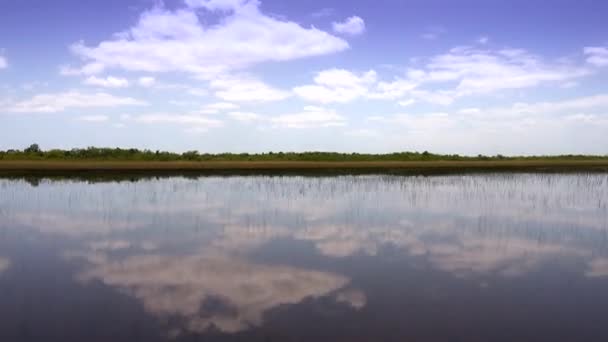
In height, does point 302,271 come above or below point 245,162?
below

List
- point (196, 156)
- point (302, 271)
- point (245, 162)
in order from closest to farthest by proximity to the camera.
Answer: point (302, 271)
point (245, 162)
point (196, 156)

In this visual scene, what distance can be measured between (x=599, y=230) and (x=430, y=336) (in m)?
9.39

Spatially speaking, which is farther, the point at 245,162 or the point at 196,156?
the point at 196,156

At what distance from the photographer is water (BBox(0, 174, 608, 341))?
650cm

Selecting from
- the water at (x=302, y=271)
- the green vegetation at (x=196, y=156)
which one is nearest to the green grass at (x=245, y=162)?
the green vegetation at (x=196, y=156)

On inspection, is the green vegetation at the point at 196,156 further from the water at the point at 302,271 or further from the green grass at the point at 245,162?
the water at the point at 302,271

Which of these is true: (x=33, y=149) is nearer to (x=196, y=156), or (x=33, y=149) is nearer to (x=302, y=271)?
(x=196, y=156)

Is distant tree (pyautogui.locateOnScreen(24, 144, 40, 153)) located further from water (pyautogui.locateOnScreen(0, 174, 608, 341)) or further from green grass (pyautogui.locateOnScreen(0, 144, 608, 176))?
water (pyautogui.locateOnScreen(0, 174, 608, 341))

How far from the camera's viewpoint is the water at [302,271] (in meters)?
6.50

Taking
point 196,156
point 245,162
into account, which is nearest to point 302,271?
point 245,162

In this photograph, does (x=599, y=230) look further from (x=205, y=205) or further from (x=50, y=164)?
(x=50, y=164)

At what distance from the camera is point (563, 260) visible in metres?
10.0

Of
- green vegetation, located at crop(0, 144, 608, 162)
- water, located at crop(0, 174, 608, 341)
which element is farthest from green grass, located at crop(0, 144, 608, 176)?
water, located at crop(0, 174, 608, 341)

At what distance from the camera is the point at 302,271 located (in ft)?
30.2
